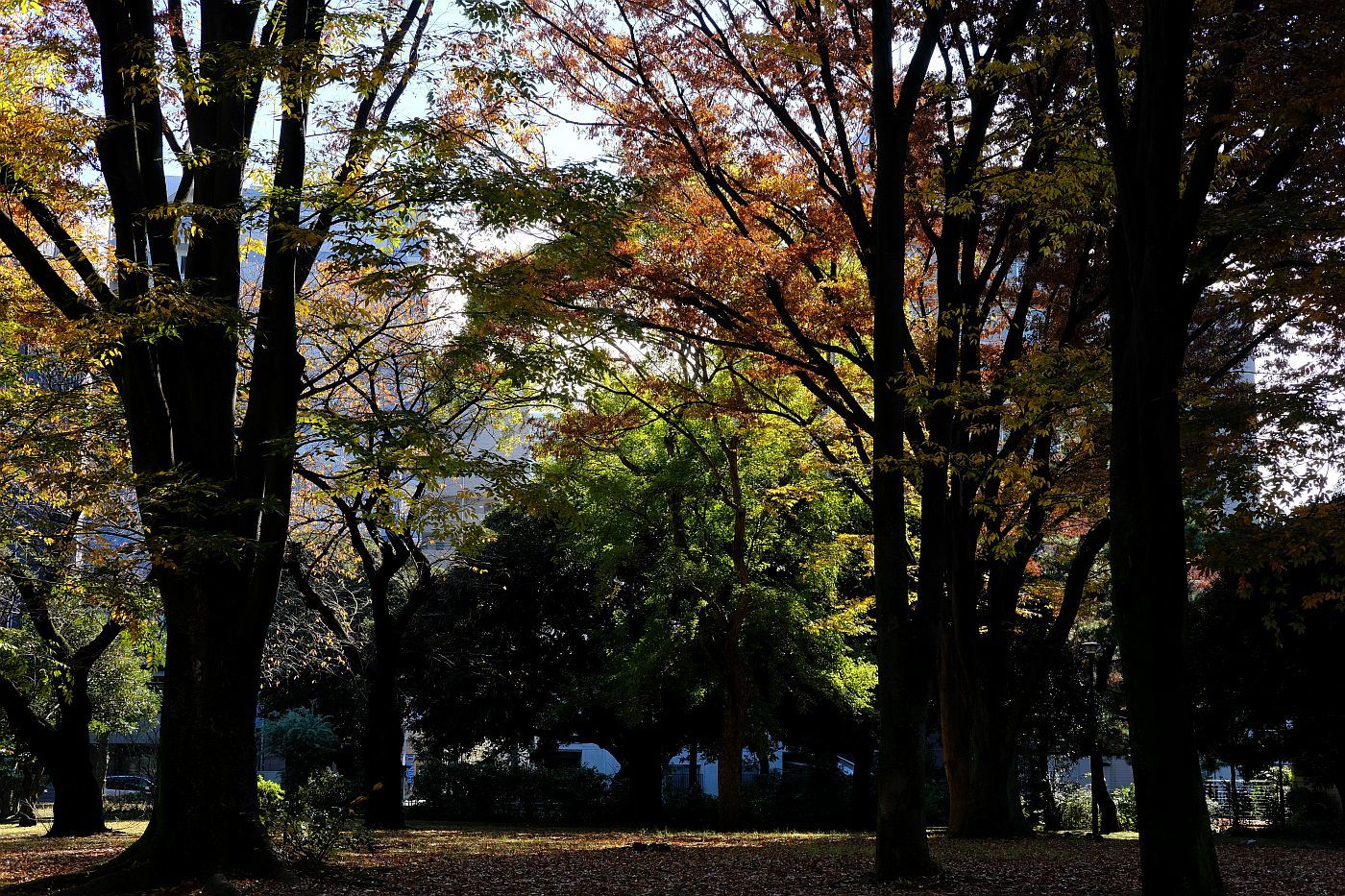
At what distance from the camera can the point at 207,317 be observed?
9.20 metres

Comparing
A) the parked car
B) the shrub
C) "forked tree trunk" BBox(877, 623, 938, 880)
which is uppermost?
"forked tree trunk" BBox(877, 623, 938, 880)

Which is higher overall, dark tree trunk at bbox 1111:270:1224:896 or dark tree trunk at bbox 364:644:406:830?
dark tree trunk at bbox 1111:270:1224:896

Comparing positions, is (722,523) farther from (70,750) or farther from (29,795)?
(29,795)

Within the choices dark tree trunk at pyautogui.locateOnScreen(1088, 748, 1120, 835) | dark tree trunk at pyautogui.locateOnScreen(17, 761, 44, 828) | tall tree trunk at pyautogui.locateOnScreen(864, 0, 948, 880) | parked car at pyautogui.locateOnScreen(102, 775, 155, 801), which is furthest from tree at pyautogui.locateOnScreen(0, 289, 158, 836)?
parked car at pyautogui.locateOnScreen(102, 775, 155, 801)

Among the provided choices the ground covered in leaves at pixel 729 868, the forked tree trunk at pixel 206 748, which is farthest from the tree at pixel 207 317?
the ground covered in leaves at pixel 729 868

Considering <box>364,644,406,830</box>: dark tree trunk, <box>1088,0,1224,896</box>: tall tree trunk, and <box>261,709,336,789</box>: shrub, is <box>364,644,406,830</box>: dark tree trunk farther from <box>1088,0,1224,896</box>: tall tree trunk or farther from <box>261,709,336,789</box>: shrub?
<box>1088,0,1224,896</box>: tall tree trunk

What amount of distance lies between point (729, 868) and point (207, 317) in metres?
7.44

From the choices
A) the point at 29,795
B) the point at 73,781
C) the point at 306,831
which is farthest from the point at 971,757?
the point at 29,795

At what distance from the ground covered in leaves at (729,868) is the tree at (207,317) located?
1.23m

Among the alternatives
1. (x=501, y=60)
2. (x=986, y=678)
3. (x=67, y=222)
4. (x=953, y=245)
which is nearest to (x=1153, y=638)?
(x=953, y=245)

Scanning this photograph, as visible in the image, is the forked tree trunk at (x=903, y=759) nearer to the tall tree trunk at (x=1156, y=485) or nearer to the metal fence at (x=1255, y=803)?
the tall tree trunk at (x=1156, y=485)

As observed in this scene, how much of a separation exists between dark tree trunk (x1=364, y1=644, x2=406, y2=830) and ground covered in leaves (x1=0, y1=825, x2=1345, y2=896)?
14.5 feet

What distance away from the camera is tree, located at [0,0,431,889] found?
9.03 m

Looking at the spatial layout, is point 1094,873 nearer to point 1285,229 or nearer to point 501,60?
point 1285,229
